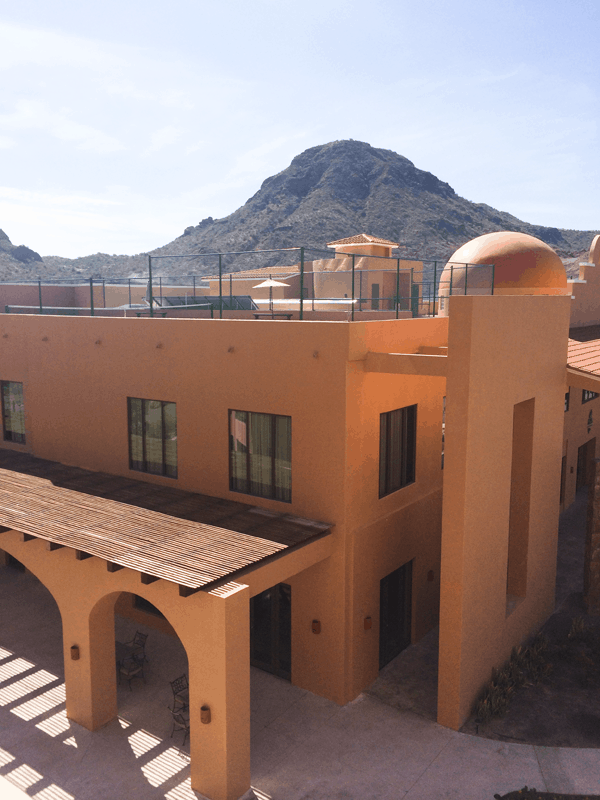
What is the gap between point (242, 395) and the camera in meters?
12.0

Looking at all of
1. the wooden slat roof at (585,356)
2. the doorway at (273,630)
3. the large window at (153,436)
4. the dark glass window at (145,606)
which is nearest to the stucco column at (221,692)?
the doorway at (273,630)

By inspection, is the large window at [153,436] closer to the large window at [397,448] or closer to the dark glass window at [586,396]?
the large window at [397,448]

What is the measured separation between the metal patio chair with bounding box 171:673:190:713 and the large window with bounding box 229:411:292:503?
3547mm

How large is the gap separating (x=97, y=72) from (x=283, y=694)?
56.2 feet

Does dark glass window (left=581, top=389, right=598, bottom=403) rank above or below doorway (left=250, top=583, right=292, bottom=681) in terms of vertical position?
above

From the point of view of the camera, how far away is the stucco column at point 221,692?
28.2 feet

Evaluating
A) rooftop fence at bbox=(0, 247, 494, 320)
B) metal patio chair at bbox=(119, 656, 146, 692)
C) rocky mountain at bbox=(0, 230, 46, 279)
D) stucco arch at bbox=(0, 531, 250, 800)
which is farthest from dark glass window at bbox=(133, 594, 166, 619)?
rocky mountain at bbox=(0, 230, 46, 279)

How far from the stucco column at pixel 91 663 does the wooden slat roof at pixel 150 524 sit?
124 cm

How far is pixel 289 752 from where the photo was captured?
32.9ft

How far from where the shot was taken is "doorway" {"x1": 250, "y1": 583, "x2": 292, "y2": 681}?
11.9 meters

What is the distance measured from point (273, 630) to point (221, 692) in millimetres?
3509

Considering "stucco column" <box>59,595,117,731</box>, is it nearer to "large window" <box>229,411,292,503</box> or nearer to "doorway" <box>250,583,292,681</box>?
"doorway" <box>250,583,292,681</box>

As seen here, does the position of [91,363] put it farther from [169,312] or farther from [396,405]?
[396,405]

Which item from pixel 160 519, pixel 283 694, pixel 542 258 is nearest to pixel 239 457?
pixel 160 519
